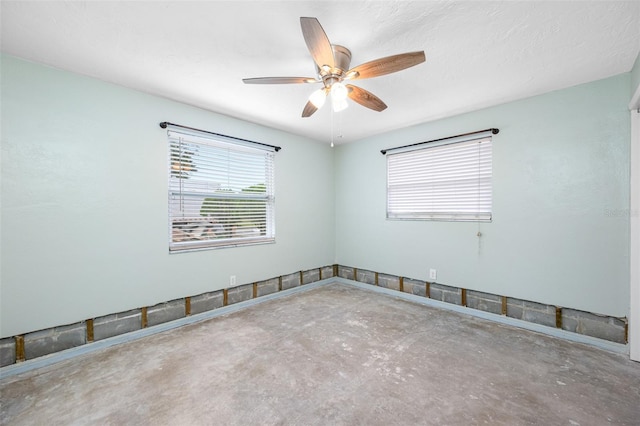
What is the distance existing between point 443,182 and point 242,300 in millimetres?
3144

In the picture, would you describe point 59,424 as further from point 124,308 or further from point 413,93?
point 413,93

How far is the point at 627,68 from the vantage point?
222 cm

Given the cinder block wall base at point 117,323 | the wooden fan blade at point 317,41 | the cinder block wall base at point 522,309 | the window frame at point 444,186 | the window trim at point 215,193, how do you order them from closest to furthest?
the wooden fan blade at point 317,41, the cinder block wall base at point 117,323, the cinder block wall base at point 522,309, the window trim at point 215,193, the window frame at point 444,186

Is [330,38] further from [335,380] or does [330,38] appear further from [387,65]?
[335,380]

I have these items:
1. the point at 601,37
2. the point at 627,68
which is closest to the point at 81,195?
the point at 601,37

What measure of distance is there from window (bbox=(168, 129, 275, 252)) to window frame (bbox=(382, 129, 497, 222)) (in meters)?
1.86

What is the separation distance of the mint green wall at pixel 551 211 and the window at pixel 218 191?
2.24 meters

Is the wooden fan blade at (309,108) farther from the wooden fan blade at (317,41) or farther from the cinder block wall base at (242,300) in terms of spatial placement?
the cinder block wall base at (242,300)

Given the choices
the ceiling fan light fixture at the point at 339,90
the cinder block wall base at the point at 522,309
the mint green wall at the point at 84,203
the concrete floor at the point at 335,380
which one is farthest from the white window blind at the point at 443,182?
the mint green wall at the point at 84,203

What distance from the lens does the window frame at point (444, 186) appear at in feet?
10.2

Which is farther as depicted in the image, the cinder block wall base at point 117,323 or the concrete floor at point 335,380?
the cinder block wall base at point 117,323

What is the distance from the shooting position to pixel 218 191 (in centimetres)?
328

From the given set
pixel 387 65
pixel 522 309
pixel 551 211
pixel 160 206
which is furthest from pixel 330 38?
pixel 522 309

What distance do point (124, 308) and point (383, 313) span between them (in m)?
2.84
